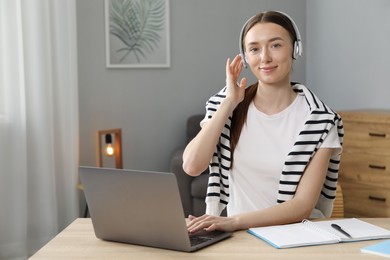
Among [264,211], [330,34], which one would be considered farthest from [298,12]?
[264,211]

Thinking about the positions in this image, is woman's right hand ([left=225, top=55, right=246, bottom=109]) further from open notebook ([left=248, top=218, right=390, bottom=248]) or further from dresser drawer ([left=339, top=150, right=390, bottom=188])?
dresser drawer ([left=339, top=150, right=390, bottom=188])

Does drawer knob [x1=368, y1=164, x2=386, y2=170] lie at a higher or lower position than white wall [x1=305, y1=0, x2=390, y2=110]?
lower

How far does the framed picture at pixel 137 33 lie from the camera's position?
515cm

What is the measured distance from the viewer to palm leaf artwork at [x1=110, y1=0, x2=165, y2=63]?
16.9 ft

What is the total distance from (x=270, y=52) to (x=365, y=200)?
2.57 m

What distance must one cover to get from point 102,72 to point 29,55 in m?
0.76

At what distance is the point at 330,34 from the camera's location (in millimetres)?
5562

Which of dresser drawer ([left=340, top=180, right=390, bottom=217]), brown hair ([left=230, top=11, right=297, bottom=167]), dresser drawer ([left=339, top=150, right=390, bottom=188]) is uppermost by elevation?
Answer: brown hair ([left=230, top=11, right=297, bottom=167])

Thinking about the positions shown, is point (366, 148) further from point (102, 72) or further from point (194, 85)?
point (102, 72)

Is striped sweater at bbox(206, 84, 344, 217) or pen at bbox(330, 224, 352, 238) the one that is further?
striped sweater at bbox(206, 84, 344, 217)

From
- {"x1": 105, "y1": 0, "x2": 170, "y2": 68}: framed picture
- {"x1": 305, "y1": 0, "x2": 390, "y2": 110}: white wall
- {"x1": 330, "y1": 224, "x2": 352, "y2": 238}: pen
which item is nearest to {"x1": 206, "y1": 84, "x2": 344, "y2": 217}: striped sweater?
{"x1": 330, "y1": 224, "x2": 352, "y2": 238}: pen

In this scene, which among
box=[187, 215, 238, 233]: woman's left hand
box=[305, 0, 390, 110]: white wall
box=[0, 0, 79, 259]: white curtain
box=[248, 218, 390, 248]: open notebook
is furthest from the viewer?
box=[305, 0, 390, 110]: white wall

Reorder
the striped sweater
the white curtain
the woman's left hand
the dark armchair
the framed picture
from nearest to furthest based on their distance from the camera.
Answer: the woman's left hand, the striped sweater, the white curtain, the dark armchair, the framed picture

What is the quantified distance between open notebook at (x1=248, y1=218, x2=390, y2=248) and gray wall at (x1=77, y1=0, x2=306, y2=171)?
3.25 m
